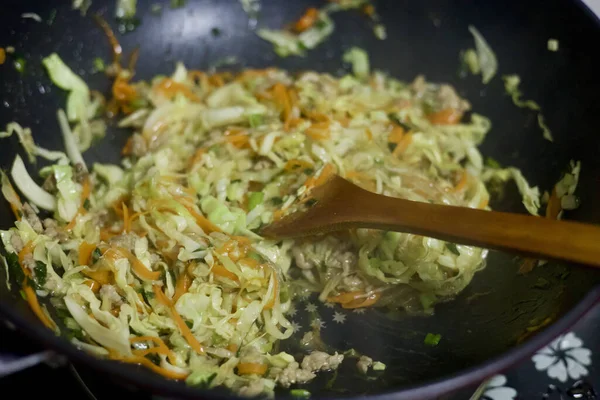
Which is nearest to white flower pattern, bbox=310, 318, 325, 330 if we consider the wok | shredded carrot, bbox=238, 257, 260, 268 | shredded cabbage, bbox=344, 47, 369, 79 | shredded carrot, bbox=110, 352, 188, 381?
the wok

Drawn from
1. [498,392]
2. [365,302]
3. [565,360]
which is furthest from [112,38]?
[565,360]

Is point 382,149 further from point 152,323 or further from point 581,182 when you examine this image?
point 152,323

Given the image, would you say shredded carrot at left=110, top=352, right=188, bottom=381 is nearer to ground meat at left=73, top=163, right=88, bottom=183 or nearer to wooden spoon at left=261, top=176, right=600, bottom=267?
wooden spoon at left=261, top=176, right=600, bottom=267

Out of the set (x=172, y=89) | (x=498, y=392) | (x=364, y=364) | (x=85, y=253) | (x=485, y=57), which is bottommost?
(x=498, y=392)

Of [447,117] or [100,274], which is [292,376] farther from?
[447,117]

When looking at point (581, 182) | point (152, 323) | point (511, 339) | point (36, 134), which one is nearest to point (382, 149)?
point (581, 182)

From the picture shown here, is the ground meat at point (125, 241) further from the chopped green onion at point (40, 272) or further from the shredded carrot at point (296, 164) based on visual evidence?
the shredded carrot at point (296, 164)
